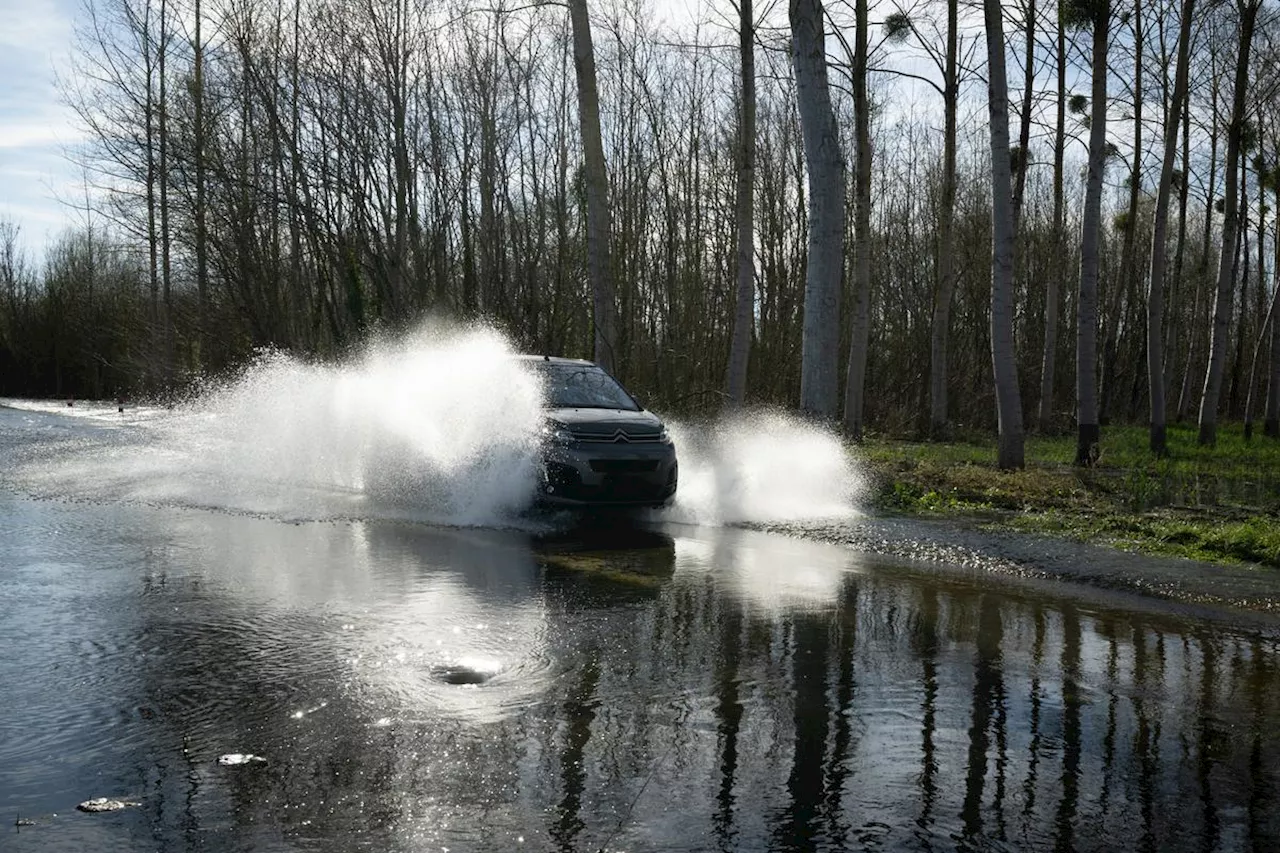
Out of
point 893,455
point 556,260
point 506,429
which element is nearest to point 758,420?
point 893,455

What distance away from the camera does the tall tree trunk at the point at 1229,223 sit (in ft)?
69.7

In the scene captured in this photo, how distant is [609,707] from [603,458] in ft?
20.5

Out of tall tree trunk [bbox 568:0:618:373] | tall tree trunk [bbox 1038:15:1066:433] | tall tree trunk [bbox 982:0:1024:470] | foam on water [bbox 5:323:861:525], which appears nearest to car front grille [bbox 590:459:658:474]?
foam on water [bbox 5:323:861:525]

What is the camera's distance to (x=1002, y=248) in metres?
15.7

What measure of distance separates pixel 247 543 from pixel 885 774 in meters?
7.29

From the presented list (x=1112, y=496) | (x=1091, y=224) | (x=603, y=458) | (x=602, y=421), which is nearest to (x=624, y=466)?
(x=603, y=458)

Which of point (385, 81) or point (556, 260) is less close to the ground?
point (385, 81)

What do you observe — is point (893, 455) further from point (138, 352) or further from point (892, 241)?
point (138, 352)

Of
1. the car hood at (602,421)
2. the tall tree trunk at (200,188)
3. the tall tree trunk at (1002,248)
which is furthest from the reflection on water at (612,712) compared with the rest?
the tall tree trunk at (200,188)

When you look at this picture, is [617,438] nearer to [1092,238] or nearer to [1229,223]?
[1092,238]

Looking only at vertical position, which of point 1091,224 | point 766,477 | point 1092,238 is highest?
point 1091,224

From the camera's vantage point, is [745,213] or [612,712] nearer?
[612,712]

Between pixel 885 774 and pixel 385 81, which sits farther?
pixel 385 81

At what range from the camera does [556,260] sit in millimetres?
33062
